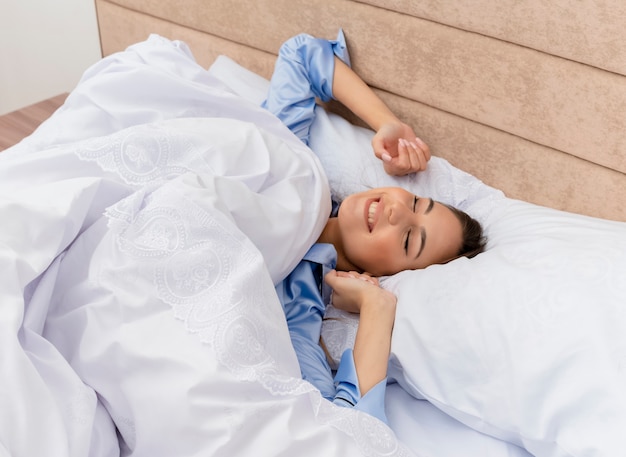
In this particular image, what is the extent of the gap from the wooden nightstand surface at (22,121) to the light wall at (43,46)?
0.27 m

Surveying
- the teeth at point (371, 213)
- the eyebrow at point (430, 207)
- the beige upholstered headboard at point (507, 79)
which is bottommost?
the teeth at point (371, 213)

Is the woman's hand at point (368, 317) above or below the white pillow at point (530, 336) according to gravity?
below

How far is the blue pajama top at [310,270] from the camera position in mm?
1082

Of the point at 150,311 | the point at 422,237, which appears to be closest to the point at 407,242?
the point at 422,237

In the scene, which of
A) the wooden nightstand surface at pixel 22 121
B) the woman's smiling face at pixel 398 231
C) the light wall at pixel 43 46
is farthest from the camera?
the light wall at pixel 43 46

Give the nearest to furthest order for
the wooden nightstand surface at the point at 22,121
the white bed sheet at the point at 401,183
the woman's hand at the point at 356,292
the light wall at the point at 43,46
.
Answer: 1. the white bed sheet at the point at 401,183
2. the woman's hand at the point at 356,292
3. the wooden nightstand surface at the point at 22,121
4. the light wall at the point at 43,46

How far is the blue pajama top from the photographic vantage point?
1.08 metres

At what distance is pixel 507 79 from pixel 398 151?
26cm

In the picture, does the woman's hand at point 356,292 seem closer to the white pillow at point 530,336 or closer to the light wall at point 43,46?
the white pillow at point 530,336

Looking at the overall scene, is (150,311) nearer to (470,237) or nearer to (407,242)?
(407,242)

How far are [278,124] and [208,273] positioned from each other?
21.7 inches

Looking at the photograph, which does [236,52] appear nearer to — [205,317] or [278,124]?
[278,124]

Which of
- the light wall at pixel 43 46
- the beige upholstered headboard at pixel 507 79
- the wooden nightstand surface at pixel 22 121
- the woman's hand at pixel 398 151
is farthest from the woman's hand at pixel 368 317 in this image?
the light wall at pixel 43 46

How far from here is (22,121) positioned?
1910mm
